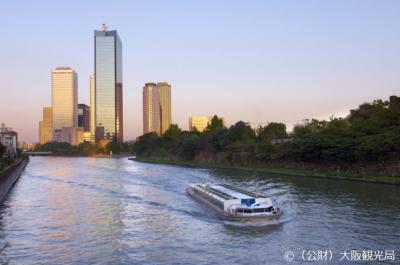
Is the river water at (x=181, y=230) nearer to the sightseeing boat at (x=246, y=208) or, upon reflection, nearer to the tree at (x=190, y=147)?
the sightseeing boat at (x=246, y=208)

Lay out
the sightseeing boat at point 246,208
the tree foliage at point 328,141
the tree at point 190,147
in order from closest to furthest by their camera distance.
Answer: the sightseeing boat at point 246,208 < the tree foliage at point 328,141 < the tree at point 190,147

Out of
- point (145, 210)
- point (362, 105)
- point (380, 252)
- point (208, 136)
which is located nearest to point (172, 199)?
point (145, 210)

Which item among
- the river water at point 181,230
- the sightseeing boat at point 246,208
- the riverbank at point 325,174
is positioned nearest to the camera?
the river water at point 181,230

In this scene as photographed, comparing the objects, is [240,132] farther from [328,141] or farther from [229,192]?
[229,192]

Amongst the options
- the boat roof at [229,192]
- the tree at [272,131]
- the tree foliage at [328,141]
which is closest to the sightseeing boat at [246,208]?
the boat roof at [229,192]

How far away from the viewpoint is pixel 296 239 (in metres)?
30.9

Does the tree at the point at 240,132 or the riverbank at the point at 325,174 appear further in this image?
the tree at the point at 240,132

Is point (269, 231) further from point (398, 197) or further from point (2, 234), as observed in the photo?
point (398, 197)

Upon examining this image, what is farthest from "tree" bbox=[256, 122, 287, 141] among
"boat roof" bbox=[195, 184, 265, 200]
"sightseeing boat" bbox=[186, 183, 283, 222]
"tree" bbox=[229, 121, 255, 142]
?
"sightseeing boat" bbox=[186, 183, 283, 222]

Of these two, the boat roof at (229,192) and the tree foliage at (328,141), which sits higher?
the tree foliage at (328,141)

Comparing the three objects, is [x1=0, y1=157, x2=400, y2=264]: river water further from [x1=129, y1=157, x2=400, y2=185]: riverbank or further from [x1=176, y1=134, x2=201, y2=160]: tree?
[x1=176, y1=134, x2=201, y2=160]: tree

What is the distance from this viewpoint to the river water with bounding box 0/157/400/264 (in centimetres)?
2736

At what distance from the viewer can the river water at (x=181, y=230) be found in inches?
1077

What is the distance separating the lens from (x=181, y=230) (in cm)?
3462
